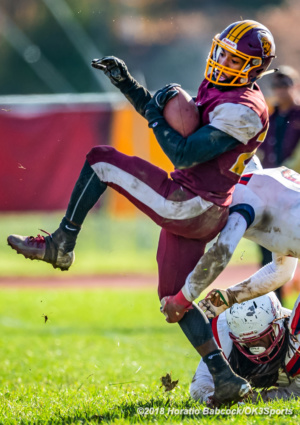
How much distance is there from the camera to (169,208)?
4.00 metres

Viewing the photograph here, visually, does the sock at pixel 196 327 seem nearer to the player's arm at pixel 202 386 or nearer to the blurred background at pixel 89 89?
the player's arm at pixel 202 386

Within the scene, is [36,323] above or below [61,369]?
below

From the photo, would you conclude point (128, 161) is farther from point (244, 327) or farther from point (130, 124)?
point (130, 124)

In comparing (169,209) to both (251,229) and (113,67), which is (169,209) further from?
(113,67)


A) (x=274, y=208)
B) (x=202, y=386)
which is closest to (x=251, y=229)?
(x=274, y=208)

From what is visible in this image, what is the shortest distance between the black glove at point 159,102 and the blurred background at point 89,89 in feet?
18.8

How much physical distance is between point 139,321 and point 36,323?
126 cm

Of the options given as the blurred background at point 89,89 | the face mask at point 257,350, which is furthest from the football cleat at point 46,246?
the blurred background at point 89,89

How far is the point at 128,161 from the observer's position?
4082 mm

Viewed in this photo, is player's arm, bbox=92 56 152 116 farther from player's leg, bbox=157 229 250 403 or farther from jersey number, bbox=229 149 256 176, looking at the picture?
player's leg, bbox=157 229 250 403

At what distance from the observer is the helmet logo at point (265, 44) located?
4060 mm

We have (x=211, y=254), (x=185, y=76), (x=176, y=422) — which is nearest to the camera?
(x=176, y=422)

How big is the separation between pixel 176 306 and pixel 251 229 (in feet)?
2.22

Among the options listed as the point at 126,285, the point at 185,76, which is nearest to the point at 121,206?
the point at 126,285
